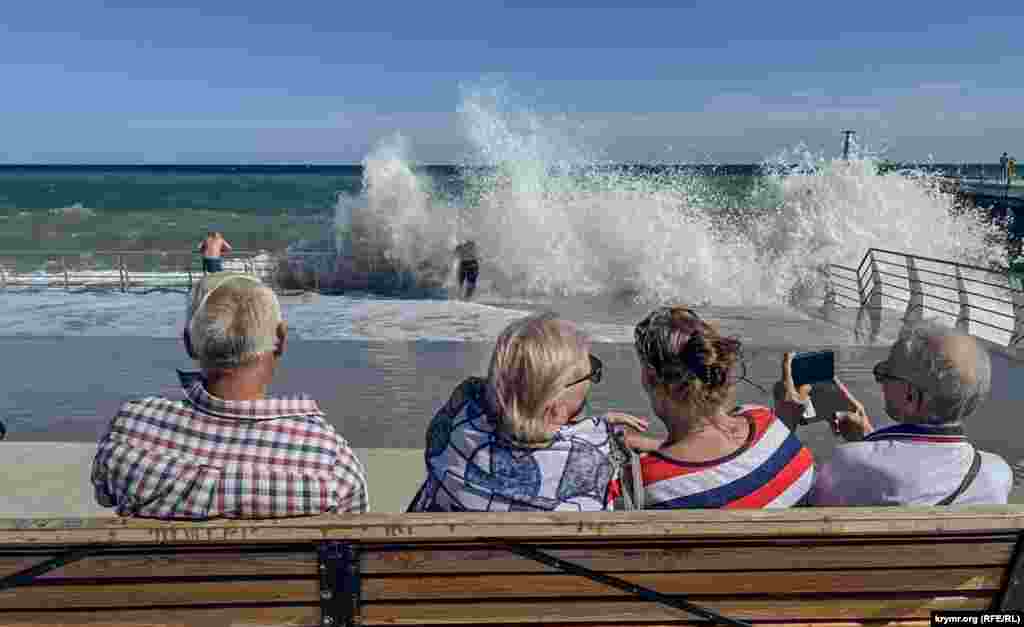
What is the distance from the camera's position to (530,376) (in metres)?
1.88

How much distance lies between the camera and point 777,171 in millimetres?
17703

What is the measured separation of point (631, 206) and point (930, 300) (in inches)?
259

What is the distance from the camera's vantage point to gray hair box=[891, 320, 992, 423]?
205 cm

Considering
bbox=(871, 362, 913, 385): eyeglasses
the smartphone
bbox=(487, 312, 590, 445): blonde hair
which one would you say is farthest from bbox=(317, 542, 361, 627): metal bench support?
the smartphone

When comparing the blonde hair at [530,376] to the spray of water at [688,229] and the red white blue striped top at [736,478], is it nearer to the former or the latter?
the red white blue striped top at [736,478]

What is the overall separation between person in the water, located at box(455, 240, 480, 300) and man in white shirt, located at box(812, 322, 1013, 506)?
14448mm

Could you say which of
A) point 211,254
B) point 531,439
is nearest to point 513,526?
point 531,439

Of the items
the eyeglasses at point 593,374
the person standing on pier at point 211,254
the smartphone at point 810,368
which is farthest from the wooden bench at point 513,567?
the person standing on pier at point 211,254

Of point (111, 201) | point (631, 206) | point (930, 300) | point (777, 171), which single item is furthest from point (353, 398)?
point (111, 201)

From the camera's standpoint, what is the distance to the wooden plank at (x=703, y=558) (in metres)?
1.75

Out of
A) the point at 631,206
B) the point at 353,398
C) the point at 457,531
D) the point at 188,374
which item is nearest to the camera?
the point at 457,531

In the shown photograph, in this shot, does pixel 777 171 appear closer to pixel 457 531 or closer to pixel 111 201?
pixel 457 531

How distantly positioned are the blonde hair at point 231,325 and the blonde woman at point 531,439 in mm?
493

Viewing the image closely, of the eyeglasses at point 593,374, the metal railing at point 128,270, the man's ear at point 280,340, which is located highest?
the man's ear at point 280,340
